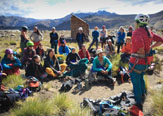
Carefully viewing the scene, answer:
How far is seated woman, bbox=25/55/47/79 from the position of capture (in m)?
5.84

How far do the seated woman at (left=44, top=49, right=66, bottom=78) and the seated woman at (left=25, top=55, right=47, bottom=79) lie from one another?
0.82 ft

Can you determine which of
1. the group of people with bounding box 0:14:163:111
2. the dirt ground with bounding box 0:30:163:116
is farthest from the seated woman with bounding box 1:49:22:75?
the dirt ground with bounding box 0:30:163:116

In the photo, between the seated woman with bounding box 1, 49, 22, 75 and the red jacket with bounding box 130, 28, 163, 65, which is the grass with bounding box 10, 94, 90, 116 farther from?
the seated woman with bounding box 1, 49, 22, 75

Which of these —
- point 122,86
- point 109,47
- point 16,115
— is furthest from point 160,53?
point 16,115

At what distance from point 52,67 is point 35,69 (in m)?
0.74

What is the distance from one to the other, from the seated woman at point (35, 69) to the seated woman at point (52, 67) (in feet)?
0.82

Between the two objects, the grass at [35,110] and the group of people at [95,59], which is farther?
the grass at [35,110]

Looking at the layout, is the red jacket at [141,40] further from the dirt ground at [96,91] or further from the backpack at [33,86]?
the backpack at [33,86]

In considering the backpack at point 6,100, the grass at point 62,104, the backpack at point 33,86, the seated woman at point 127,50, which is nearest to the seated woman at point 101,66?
the grass at point 62,104

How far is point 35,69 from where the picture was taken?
19.4 feet

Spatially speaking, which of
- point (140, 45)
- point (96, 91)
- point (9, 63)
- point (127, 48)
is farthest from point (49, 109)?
point (127, 48)

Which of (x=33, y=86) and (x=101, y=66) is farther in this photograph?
(x=101, y=66)

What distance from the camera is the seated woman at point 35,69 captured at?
230 inches

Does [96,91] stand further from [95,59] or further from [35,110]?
[35,110]
